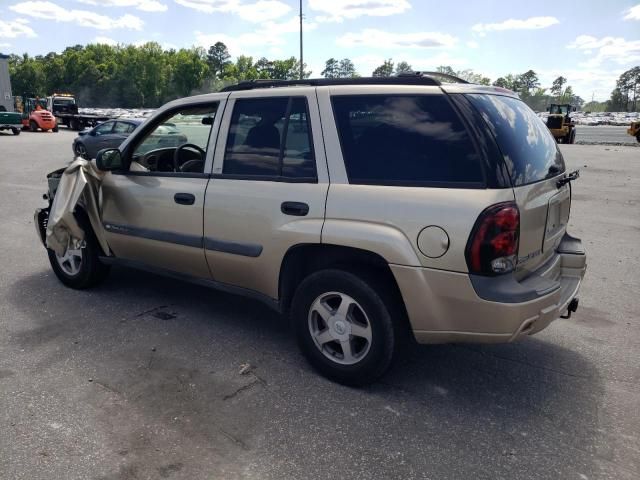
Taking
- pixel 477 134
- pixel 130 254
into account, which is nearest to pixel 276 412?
pixel 477 134

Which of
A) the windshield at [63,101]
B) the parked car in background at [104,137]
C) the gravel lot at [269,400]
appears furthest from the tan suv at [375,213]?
the windshield at [63,101]

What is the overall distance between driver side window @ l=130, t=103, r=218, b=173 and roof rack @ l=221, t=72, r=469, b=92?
1.18 feet

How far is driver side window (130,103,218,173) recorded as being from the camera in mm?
3934

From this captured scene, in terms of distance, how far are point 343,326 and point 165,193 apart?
1.78 meters

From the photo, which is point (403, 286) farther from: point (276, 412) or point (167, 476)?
point (167, 476)

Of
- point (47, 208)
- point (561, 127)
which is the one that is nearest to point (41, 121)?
point (561, 127)

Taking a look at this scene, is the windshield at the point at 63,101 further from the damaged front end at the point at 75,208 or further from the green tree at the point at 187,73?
the green tree at the point at 187,73

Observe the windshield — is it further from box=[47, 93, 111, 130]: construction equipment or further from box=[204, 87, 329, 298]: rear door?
box=[204, 87, 329, 298]: rear door

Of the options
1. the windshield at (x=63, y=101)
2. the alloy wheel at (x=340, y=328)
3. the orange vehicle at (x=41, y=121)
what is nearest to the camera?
the alloy wheel at (x=340, y=328)

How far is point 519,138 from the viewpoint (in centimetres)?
304

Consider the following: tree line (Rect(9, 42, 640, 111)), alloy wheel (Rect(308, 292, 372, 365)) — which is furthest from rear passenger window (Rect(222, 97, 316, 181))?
tree line (Rect(9, 42, 640, 111))

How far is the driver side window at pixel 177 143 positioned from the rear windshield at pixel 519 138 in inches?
77.6

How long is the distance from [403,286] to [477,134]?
91 centimetres

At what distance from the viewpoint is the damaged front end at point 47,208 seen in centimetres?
481
